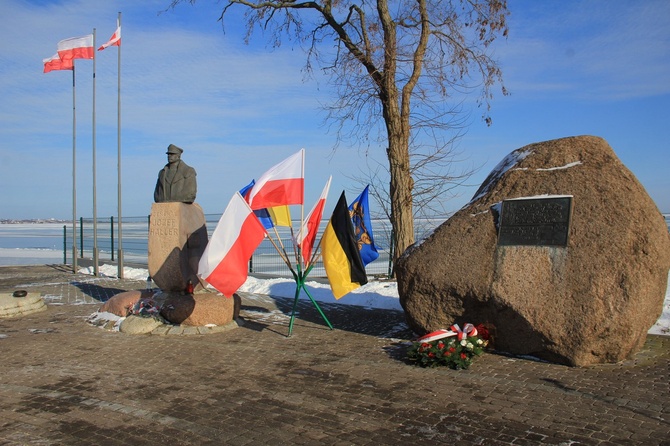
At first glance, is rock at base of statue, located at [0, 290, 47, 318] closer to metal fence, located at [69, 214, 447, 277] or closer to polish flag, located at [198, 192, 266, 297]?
polish flag, located at [198, 192, 266, 297]

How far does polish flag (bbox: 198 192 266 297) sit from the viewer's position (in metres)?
7.87

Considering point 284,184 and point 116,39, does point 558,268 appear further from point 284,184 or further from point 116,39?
point 116,39

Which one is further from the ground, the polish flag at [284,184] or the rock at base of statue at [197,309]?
the polish flag at [284,184]

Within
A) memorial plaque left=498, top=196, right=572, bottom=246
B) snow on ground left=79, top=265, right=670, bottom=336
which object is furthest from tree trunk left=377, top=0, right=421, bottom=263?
memorial plaque left=498, top=196, right=572, bottom=246

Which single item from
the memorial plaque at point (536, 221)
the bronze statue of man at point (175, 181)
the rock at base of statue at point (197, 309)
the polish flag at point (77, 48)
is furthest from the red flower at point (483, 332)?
the polish flag at point (77, 48)

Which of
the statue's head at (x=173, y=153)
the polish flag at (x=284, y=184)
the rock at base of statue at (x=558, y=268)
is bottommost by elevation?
the rock at base of statue at (x=558, y=268)

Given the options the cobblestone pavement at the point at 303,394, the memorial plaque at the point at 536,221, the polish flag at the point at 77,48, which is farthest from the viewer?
the polish flag at the point at 77,48

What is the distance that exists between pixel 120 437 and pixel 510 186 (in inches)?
223

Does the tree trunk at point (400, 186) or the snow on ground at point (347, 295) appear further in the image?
the tree trunk at point (400, 186)

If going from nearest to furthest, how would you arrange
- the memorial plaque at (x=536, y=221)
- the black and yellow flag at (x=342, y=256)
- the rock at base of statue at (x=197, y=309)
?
the memorial plaque at (x=536, y=221)
the black and yellow flag at (x=342, y=256)
the rock at base of statue at (x=197, y=309)

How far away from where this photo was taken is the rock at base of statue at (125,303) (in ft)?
32.1

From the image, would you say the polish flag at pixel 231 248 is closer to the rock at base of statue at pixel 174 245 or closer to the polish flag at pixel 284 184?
the polish flag at pixel 284 184

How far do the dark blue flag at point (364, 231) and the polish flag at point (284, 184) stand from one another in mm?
1283

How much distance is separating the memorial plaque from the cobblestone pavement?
4.89ft
